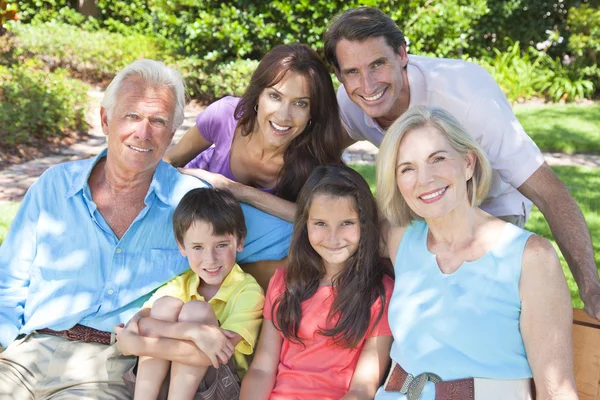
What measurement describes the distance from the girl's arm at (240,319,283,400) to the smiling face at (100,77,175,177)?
35.9 inches

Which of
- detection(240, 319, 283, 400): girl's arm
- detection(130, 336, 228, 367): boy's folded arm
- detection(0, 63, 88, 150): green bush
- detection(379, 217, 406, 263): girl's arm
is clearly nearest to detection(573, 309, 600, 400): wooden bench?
detection(379, 217, 406, 263): girl's arm

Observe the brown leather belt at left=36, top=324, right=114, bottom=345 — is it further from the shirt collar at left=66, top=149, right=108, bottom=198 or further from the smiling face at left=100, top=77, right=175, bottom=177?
the smiling face at left=100, top=77, right=175, bottom=177

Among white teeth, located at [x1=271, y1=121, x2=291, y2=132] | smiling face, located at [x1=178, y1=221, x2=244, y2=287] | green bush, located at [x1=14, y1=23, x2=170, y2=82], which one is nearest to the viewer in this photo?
smiling face, located at [x1=178, y1=221, x2=244, y2=287]

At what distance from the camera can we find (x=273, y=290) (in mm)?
3018

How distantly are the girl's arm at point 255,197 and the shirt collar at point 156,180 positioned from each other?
0.45 feet

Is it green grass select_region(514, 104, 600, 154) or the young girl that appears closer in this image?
the young girl

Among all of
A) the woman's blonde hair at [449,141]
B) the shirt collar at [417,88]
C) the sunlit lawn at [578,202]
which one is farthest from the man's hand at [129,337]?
the sunlit lawn at [578,202]

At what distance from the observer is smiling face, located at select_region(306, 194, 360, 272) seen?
9.50 feet

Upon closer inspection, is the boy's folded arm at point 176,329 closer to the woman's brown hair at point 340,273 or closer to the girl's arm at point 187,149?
the woman's brown hair at point 340,273

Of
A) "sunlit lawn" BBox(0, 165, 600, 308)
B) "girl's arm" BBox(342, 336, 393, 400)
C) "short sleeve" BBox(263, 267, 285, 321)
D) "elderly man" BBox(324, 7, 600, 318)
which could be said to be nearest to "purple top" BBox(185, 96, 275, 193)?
"elderly man" BBox(324, 7, 600, 318)

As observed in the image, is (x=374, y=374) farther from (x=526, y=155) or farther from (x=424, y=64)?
(x=424, y=64)

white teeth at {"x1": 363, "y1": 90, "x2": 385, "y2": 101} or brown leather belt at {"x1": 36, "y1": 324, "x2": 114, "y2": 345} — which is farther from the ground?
white teeth at {"x1": 363, "y1": 90, "x2": 385, "y2": 101}

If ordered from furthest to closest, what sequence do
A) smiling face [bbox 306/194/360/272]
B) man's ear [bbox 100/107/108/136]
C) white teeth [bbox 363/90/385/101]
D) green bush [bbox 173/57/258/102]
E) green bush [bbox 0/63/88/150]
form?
green bush [bbox 173/57/258/102]
green bush [bbox 0/63/88/150]
white teeth [bbox 363/90/385/101]
man's ear [bbox 100/107/108/136]
smiling face [bbox 306/194/360/272]

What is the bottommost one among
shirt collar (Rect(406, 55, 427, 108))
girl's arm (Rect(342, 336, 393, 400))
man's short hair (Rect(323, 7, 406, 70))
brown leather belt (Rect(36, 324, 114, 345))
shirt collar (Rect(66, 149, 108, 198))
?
brown leather belt (Rect(36, 324, 114, 345))
